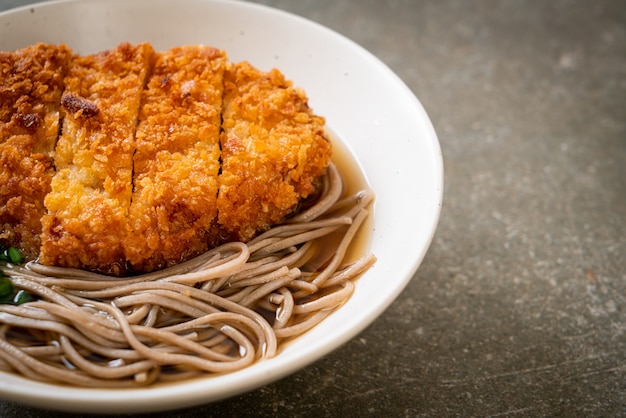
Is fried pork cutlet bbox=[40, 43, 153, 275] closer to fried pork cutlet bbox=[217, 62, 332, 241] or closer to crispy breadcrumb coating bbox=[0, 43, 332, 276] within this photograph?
crispy breadcrumb coating bbox=[0, 43, 332, 276]

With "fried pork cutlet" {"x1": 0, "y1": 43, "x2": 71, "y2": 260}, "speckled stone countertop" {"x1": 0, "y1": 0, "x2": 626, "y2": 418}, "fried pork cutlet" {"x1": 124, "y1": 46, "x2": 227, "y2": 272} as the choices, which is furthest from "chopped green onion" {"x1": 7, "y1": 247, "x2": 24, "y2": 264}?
"speckled stone countertop" {"x1": 0, "y1": 0, "x2": 626, "y2": 418}

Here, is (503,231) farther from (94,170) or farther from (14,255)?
(14,255)

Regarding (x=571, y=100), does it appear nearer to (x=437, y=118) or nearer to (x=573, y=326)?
(x=437, y=118)

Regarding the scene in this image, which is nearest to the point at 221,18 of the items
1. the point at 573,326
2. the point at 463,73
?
the point at 463,73

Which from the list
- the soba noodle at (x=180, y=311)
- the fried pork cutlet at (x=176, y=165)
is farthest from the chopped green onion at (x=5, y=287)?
the fried pork cutlet at (x=176, y=165)

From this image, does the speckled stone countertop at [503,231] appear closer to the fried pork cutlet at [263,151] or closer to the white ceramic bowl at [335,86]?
the white ceramic bowl at [335,86]

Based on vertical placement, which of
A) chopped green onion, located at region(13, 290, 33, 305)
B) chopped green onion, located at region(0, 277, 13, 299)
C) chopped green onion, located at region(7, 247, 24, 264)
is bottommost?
chopped green onion, located at region(13, 290, 33, 305)
